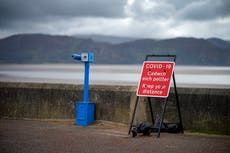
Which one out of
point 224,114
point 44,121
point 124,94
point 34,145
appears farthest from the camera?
point 44,121

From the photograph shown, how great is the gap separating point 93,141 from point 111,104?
2588 millimetres

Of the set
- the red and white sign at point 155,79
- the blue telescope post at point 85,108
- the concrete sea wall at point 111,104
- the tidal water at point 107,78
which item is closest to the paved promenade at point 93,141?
the blue telescope post at point 85,108

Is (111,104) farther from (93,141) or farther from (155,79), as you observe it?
(93,141)

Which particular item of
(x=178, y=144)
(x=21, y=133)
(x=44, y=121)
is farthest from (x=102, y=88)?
(x=178, y=144)

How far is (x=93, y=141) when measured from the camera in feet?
28.2

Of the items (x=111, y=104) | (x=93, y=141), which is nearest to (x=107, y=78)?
(x=111, y=104)

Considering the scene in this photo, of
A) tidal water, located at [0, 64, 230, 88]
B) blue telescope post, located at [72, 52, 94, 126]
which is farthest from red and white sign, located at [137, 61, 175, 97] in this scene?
tidal water, located at [0, 64, 230, 88]

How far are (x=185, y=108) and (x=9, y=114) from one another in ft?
15.4

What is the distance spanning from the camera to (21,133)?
30.9ft

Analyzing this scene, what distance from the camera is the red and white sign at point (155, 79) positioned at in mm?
9728

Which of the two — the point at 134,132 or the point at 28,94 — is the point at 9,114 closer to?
the point at 28,94

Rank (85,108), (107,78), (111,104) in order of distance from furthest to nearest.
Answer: (107,78)
(111,104)
(85,108)

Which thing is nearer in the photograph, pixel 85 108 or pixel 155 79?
pixel 155 79

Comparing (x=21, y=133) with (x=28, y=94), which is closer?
(x=21, y=133)
